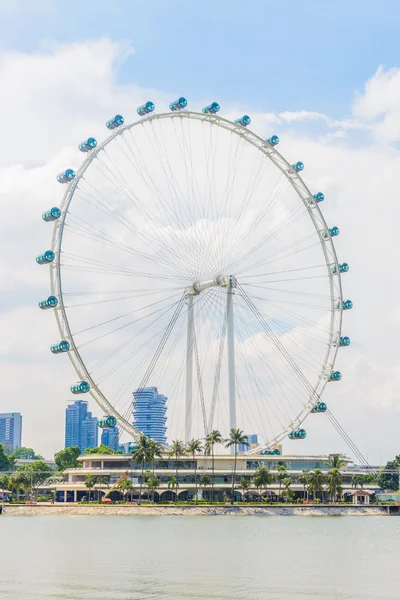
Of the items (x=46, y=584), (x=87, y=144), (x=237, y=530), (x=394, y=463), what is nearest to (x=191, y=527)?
(x=237, y=530)

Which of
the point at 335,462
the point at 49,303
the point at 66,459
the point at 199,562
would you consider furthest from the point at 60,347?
the point at 66,459

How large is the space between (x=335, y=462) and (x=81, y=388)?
6403 centimetres

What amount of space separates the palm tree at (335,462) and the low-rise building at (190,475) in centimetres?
160

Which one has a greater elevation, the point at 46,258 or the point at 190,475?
the point at 46,258

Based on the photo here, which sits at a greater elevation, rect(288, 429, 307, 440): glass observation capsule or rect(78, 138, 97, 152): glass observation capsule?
rect(78, 138, 97, 152): glass observation capsule

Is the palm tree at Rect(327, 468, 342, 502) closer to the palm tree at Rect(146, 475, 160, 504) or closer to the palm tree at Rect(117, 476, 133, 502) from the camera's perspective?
the palm tree at Rect(146, 475, 160, 504)

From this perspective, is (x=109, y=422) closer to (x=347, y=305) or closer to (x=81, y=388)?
(x=81, y=388)

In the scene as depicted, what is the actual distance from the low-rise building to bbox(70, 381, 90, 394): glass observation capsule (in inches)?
1944

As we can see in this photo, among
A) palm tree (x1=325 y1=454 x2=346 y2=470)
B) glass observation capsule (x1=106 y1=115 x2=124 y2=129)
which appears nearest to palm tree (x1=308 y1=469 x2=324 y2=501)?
palm tree (x1=325 y1=454 x2=346 y2=470)

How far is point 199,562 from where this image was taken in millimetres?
58219

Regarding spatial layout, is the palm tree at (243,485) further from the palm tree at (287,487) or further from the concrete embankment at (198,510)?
the concrete embankment at (198,510)

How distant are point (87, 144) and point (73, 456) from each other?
120647mm

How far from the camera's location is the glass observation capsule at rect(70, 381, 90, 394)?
92.3 m

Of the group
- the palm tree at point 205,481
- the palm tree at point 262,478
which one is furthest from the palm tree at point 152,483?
the palm tree at point 262,478
